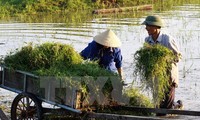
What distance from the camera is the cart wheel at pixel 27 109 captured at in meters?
6.29

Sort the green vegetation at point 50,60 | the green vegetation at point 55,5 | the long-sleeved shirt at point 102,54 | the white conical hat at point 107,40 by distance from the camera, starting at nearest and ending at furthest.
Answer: the green vegetation at point 50,60, the white conical hat at point 107,40, the long-sleeved shirt at point 102,54, the green vegetation at point 55,5

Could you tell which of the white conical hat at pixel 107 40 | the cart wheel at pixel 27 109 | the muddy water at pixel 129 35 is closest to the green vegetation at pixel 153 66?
the white conical hat at pixel 107 40

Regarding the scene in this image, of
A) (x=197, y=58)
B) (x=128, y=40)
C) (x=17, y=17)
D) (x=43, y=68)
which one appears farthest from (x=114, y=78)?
(x=17, y=17)

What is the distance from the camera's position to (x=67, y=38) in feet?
49.9

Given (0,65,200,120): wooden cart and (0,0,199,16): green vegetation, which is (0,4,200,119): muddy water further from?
(0,0,199,16): green vegetation

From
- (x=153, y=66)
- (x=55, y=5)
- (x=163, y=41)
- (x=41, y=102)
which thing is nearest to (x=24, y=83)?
(x=41, y=102)

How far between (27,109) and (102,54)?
1.27 m

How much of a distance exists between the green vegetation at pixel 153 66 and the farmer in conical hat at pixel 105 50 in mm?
713

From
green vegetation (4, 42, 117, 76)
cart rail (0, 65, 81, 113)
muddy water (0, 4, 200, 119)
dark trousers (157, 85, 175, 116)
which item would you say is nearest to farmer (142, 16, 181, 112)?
dark trousers (157, 85, 175, 116)

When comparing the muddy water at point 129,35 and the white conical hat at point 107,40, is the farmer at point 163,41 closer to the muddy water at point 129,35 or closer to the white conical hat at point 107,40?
the white conical hat at point 107,40

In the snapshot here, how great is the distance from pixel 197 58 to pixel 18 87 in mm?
6448

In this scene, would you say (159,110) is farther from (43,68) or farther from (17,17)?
(17,17)

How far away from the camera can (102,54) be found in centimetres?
702

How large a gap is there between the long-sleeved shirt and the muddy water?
1.86 meters
